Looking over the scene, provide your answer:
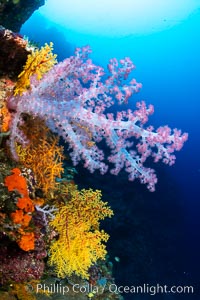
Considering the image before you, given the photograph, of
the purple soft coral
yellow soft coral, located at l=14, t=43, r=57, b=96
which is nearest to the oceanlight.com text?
the purple soft coral

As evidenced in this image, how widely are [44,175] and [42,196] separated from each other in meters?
0.35

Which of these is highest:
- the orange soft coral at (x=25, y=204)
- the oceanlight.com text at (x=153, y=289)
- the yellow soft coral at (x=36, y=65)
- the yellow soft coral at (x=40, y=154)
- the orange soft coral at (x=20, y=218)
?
the yellow soft coral at (x=36, y=65)

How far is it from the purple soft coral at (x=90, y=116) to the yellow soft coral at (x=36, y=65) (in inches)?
4.5

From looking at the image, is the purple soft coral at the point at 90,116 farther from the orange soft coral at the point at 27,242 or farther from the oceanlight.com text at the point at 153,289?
the oceanlight.com text at the point at 153,289

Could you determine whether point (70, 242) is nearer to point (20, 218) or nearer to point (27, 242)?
point (27, 242)

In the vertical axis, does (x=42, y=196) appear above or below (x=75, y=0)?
below

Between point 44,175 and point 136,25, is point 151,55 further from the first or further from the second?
point 44,175

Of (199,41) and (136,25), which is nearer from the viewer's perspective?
(199,41)

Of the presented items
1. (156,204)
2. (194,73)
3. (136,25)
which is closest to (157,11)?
(136,25)

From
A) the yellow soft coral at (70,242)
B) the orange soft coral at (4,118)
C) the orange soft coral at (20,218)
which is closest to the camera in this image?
the orange soft coral at (20,218)

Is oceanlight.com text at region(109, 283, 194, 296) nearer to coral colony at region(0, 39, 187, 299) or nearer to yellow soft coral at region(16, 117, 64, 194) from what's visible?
yellow soft coral at region(16, 117, 64, 194)

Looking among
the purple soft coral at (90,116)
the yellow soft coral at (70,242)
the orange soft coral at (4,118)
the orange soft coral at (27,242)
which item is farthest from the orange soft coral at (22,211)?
the yellow soft coral at (70,242)

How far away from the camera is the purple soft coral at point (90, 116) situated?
343 centimetres

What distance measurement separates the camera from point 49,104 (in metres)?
3.41
